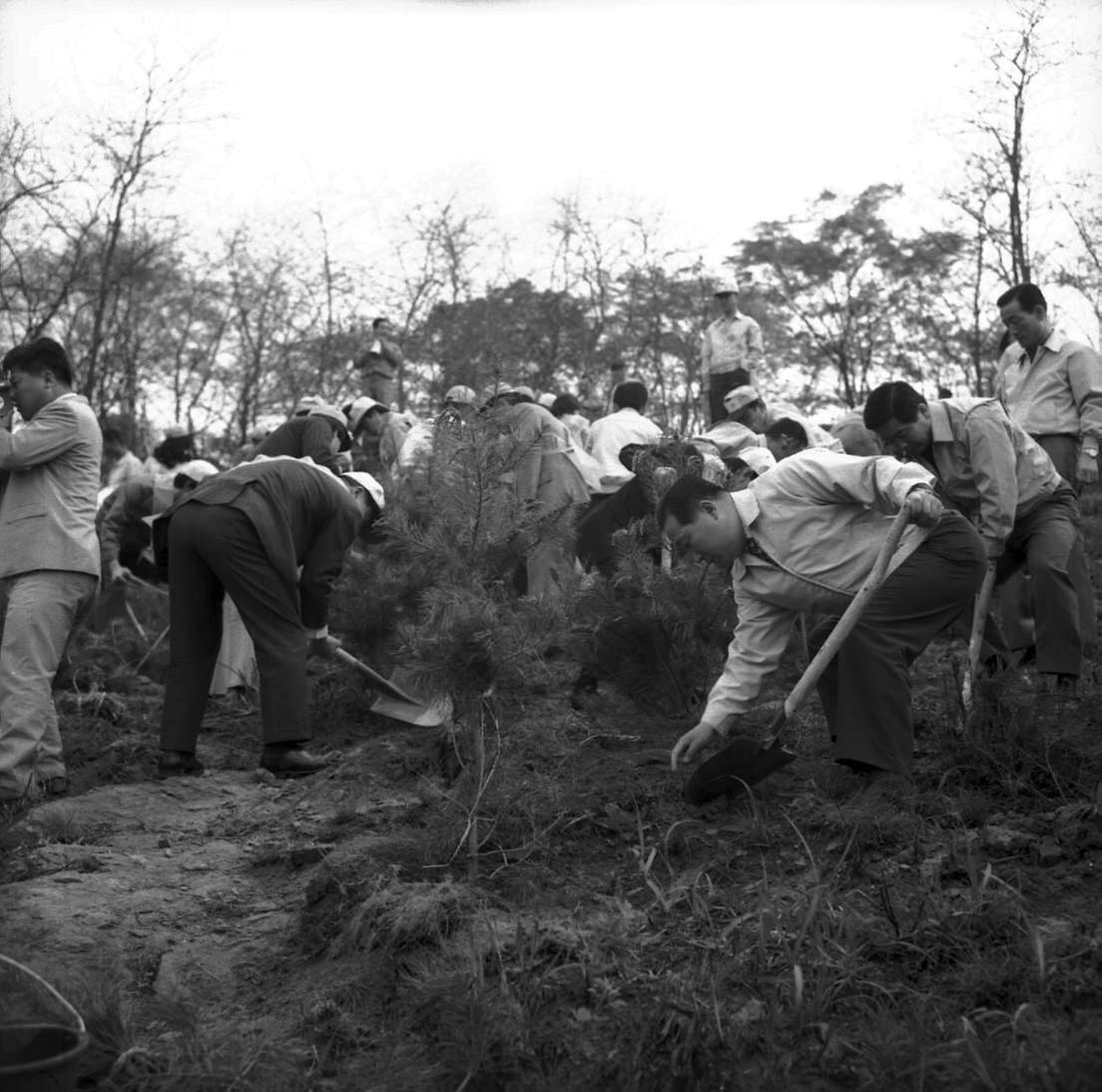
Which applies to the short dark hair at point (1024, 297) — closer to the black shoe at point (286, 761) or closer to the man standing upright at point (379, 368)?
the black shoe at point (286, 761)

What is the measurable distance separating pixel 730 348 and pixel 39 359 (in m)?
7.28

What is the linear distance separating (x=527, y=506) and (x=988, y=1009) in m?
2.43

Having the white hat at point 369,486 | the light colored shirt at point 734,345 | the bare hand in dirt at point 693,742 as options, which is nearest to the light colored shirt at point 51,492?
the white hat at point 369,486

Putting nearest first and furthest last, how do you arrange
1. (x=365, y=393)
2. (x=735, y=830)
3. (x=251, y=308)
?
(x=735, y=830) < (x=365, y=393) < (x=251, y=308)

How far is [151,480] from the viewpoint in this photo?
900 centimetres

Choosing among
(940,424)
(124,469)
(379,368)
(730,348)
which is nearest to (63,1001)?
(940,424)

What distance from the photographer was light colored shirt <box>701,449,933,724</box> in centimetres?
456

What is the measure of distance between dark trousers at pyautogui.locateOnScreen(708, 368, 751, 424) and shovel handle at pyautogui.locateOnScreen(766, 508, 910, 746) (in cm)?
734

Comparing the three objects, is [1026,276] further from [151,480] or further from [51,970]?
[51,970]

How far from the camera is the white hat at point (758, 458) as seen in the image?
6.68m

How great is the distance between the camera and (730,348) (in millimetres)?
11758

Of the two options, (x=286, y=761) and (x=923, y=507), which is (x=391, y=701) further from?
(x=923, y=507)

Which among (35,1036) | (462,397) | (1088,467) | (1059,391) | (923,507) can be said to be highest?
(1059,391)

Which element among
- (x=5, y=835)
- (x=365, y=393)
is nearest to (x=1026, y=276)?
(x=365, y=393)
